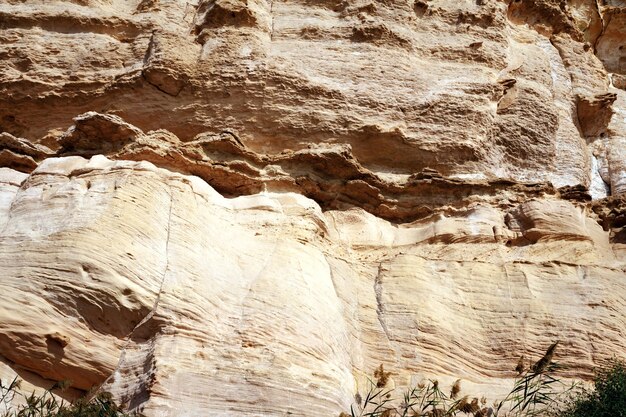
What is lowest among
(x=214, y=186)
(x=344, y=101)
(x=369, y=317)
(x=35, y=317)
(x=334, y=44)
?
(x=35, y=317)

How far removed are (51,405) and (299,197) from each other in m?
5.16

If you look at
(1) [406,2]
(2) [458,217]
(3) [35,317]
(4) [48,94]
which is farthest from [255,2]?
(3) [35,317]

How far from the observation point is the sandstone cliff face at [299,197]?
9.30m

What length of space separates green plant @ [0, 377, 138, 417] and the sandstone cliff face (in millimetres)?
245

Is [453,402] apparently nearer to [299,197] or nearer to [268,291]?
[268,291]

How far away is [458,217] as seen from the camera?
1310 centimetres

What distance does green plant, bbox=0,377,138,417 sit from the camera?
8.07 metres

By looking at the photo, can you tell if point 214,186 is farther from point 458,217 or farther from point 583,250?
point 583,250

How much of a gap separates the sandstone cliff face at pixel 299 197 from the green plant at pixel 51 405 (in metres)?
0.25

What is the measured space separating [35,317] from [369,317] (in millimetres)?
4002

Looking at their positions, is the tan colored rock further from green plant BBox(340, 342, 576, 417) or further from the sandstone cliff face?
green plant BBox(340, 342, 576, 417)

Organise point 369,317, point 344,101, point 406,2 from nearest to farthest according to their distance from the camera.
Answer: point 369,317 < point 344,101 < point 406,2

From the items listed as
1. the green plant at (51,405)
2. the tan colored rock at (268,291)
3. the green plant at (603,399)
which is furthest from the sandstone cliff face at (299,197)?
the green plant at (603,399)

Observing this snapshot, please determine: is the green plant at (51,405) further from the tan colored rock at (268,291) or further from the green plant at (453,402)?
the green plant at (453,402)
